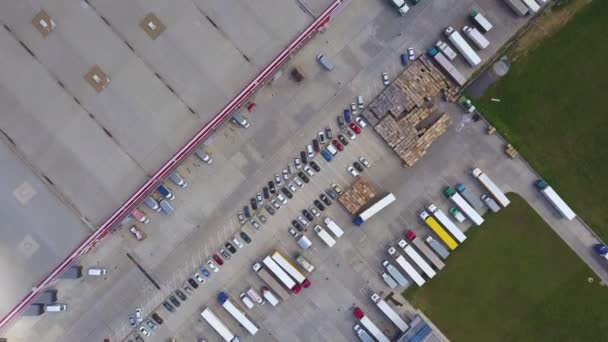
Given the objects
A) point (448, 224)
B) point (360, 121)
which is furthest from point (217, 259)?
point (448, 224)

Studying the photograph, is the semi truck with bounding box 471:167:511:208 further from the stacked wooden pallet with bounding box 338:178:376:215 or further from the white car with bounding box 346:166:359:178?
the white car with bounding box 346:166:359:178

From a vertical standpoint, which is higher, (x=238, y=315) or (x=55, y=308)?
(x=55, y=308)

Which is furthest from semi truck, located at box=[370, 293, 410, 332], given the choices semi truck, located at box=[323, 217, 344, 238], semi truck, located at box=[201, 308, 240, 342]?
semi truck, located at box=[201, 308, 240, 342]

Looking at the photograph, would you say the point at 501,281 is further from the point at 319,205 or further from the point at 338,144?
the point at 338,144

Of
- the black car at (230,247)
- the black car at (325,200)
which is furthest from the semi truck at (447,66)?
the black car at (230,247)

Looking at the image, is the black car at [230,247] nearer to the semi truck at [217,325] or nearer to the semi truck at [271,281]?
the semi truck at [271,281]

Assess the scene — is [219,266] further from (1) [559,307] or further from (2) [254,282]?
(1) [559,307]

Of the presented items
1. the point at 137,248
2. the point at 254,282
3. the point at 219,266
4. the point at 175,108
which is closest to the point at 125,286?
the point at 137,248
